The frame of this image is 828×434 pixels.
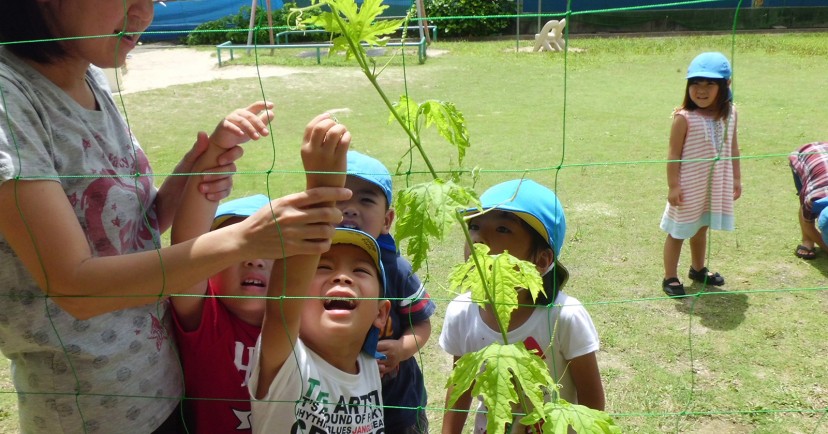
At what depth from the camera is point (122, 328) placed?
1.44 meters

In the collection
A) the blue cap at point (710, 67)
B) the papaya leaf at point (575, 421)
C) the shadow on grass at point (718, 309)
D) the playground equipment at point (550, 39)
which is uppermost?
the blue cap at point (710, 67)

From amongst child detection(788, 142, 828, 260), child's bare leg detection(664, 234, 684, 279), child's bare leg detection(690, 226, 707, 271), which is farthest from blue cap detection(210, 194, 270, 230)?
child detection(788, 142, 828, 260)

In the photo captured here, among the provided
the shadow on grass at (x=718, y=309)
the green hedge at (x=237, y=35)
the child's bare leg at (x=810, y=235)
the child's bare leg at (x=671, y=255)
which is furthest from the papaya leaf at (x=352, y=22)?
the green hedge at (x=237, y=35)

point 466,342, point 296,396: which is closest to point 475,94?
point 466,342

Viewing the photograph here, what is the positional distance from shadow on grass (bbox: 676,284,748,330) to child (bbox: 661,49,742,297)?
129mm

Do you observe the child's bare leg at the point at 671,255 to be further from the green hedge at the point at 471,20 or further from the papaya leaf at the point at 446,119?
the green hedge at the point at 471,20

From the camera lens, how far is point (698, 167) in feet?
12.8

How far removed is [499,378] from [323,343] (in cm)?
58

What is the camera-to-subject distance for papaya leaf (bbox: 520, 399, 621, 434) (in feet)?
4.10

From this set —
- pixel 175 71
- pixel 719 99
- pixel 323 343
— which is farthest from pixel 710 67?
pixel 175 71

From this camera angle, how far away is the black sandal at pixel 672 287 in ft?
12.8

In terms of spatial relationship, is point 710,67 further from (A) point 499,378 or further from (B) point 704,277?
(A) point 499,378

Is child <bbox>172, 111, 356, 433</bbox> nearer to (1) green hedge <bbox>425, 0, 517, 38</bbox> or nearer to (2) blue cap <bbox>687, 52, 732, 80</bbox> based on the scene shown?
(2) blue cap <bbox>687, 52, 732, 80</bbox>

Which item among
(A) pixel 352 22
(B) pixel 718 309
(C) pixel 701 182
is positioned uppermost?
(A) pixel 352 22
